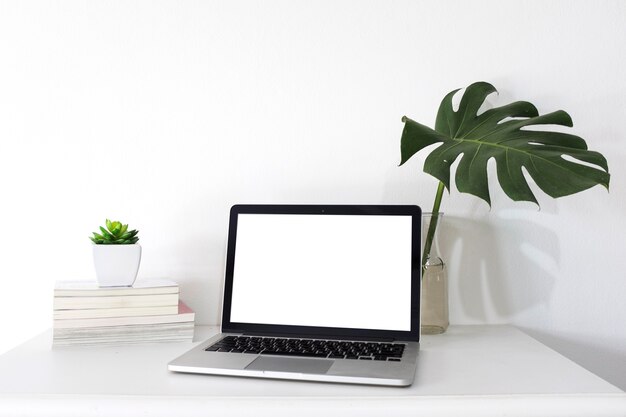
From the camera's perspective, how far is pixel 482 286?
1.21 m

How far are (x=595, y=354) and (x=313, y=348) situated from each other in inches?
25.0

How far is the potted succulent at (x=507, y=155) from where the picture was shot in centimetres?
90

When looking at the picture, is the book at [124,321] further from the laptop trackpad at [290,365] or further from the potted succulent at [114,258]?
the laptop trackpad at [290,365]

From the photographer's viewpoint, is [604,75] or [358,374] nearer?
[358,374]

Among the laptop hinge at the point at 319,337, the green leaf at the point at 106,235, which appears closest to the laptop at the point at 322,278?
the laptop hinge at the point at 319,337

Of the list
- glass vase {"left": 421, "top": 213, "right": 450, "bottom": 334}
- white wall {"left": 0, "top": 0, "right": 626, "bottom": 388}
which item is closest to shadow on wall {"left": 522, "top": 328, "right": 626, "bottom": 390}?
white wall {"left": 0, "top": 0, "right": 626, "bottom": 388}

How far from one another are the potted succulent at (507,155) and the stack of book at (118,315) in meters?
0.47

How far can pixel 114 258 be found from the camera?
102cm

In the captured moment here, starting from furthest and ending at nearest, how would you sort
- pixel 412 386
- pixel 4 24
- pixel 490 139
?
pixel 4 24 → pixel 490 139 → pixel 412 386

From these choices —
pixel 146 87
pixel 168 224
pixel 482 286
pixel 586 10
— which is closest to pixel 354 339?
pixel 482 286

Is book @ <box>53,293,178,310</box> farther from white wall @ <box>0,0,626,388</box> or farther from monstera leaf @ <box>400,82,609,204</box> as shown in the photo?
monstera leaf @ <box>400,82,609,204</box>

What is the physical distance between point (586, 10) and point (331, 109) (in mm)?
544

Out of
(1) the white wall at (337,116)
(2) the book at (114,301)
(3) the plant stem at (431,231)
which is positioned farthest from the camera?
(1) the white wall at (337,116)

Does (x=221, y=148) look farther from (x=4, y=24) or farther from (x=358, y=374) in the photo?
(x=358, y=374)
